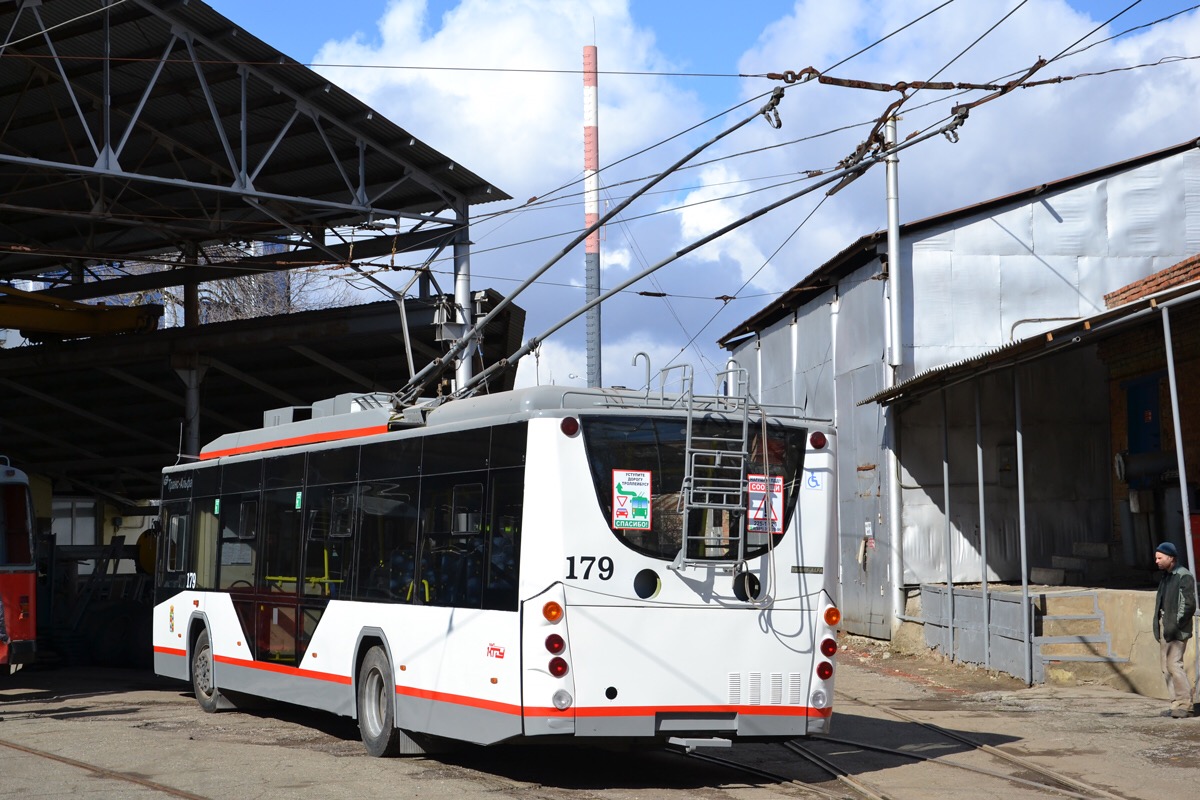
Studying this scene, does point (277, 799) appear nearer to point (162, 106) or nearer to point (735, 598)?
point (735, 598)

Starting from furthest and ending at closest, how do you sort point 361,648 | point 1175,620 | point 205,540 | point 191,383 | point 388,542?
1. point 191,383
2. point 205,540
3. point 1175,620
4. point 361,648
5. point 388,542

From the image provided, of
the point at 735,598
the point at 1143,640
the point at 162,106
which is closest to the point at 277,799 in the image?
the point at 735,598

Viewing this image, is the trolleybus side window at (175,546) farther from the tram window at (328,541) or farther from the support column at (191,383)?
the support column at (191,383)

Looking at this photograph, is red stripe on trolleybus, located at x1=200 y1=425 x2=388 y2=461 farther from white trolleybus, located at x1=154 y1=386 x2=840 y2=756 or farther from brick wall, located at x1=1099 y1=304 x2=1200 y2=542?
brick wall, located at x1=1099 y1=304 x2=1200 y2=542

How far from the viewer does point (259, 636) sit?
1447cm

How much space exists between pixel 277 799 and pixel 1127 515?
15.9 meters

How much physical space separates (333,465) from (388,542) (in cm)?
153

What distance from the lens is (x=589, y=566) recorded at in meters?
10.0

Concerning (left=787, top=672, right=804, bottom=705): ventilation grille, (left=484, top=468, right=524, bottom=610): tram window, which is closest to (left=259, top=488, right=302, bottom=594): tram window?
(left=484, top=468, right=524, bottom=610): tram window

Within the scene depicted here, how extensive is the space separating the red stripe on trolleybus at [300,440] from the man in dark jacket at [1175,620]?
7.70 m

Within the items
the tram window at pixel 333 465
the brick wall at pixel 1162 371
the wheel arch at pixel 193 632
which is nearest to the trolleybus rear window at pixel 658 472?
the tram window at pixel 333 465

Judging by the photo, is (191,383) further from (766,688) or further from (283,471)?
(766,688)

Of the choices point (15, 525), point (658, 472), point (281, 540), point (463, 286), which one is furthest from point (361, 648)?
point (463, 286)

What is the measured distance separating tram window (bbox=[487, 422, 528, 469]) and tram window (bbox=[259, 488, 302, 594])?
397cm
